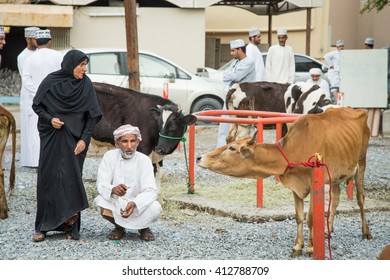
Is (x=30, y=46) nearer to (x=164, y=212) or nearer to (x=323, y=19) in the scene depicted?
(x=164, y=212)

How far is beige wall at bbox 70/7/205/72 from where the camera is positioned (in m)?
22.8

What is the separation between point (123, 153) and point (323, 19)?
835 inches

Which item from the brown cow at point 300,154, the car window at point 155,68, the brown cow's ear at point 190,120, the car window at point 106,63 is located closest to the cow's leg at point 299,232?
the brown cow at point 300,154

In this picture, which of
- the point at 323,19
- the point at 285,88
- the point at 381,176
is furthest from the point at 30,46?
the point at 323,19

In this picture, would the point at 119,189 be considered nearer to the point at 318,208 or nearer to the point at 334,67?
the point at 318,208

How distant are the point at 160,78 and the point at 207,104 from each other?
3.58 feet

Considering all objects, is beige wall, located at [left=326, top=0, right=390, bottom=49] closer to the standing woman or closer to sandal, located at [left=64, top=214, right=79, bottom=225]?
the standing woman

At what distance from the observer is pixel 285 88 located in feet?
44.5

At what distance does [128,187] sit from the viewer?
8344 mm

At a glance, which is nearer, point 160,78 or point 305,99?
point 305,99

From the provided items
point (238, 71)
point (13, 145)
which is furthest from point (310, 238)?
point (238, 71)

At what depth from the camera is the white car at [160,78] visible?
59.2ft

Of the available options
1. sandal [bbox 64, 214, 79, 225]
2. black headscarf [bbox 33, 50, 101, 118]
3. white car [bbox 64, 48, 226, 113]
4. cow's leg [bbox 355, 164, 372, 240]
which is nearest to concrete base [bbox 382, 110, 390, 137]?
white car [bbox 64, 48, 226, 113]

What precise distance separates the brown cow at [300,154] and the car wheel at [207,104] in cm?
1022
